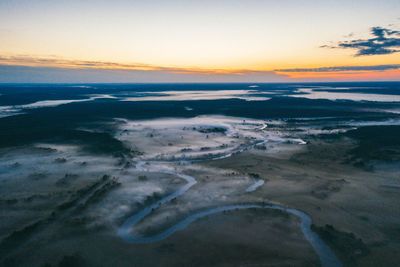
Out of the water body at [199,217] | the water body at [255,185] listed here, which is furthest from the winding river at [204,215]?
the water body at [255,185]

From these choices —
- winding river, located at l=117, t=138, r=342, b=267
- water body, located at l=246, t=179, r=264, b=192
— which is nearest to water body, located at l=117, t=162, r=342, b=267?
winding river, located at l=117, t=138, r=342, b=267

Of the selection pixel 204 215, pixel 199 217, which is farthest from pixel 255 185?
pixel 199 217

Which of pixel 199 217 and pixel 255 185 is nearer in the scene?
pixel 199 217

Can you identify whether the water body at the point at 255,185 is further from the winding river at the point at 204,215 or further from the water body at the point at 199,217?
the water body at the point at 199,217

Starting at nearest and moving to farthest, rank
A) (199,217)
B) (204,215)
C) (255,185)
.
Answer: (199,217) → (204,215) → (255,185)

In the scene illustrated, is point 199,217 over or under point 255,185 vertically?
under

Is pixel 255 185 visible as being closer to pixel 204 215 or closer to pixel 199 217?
pixel 204 215

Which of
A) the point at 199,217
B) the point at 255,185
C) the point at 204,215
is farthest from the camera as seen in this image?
the point at 255,185

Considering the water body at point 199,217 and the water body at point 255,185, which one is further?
the water body at point 255,185

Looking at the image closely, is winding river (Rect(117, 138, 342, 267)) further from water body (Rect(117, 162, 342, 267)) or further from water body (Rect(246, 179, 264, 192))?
water body (Rect(246, 179, 264, 192))

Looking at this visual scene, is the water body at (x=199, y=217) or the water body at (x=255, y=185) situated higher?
the water body at (x=255, y=185)

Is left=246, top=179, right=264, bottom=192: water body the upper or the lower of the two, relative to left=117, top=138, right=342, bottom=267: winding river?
upper

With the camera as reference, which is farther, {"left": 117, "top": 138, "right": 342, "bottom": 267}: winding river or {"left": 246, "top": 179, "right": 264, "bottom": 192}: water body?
{"left": 246, "top": 179, "right": 264, "bottom": 192}: water body
